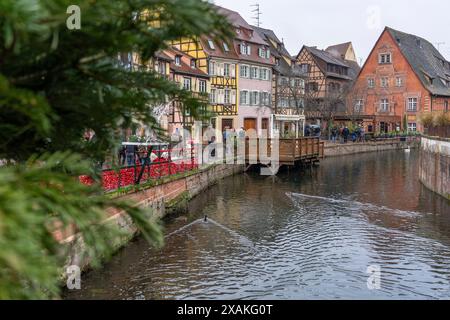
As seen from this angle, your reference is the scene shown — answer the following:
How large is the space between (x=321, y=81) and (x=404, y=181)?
36541 mm

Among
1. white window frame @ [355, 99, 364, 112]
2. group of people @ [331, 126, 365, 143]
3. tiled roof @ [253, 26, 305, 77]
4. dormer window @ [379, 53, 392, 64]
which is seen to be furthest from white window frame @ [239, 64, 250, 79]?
dormer window @ [379, 53, 392, 64]

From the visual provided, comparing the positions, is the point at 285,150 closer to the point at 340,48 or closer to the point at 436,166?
the point at 436,166

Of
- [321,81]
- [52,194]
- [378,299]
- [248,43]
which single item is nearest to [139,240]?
[378,299]

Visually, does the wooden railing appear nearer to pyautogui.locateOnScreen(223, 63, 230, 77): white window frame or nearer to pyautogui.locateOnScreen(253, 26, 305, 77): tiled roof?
pyautogui.locateOnScreen(223, 63, 230, 77): white window frame

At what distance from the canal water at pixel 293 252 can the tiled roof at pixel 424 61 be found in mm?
45269

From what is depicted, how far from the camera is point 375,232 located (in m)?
16.4

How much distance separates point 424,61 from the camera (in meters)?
68.5

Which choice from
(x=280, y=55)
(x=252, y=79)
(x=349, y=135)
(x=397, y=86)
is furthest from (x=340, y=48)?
(x=252, y=79)

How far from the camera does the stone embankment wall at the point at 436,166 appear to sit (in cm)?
2295

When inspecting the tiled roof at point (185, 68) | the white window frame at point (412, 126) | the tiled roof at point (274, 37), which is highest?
the tiled roof at point (274, 37)

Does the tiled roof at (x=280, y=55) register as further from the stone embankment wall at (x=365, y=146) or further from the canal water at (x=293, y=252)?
the canal water at (x=293, y=252)

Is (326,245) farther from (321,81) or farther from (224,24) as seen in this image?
(321,81)

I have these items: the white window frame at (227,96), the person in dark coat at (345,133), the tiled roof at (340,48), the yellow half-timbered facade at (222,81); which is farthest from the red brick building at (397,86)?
the white window frame at (227,96)

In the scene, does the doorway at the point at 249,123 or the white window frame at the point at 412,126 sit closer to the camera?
the doorway at the point at 249,123
